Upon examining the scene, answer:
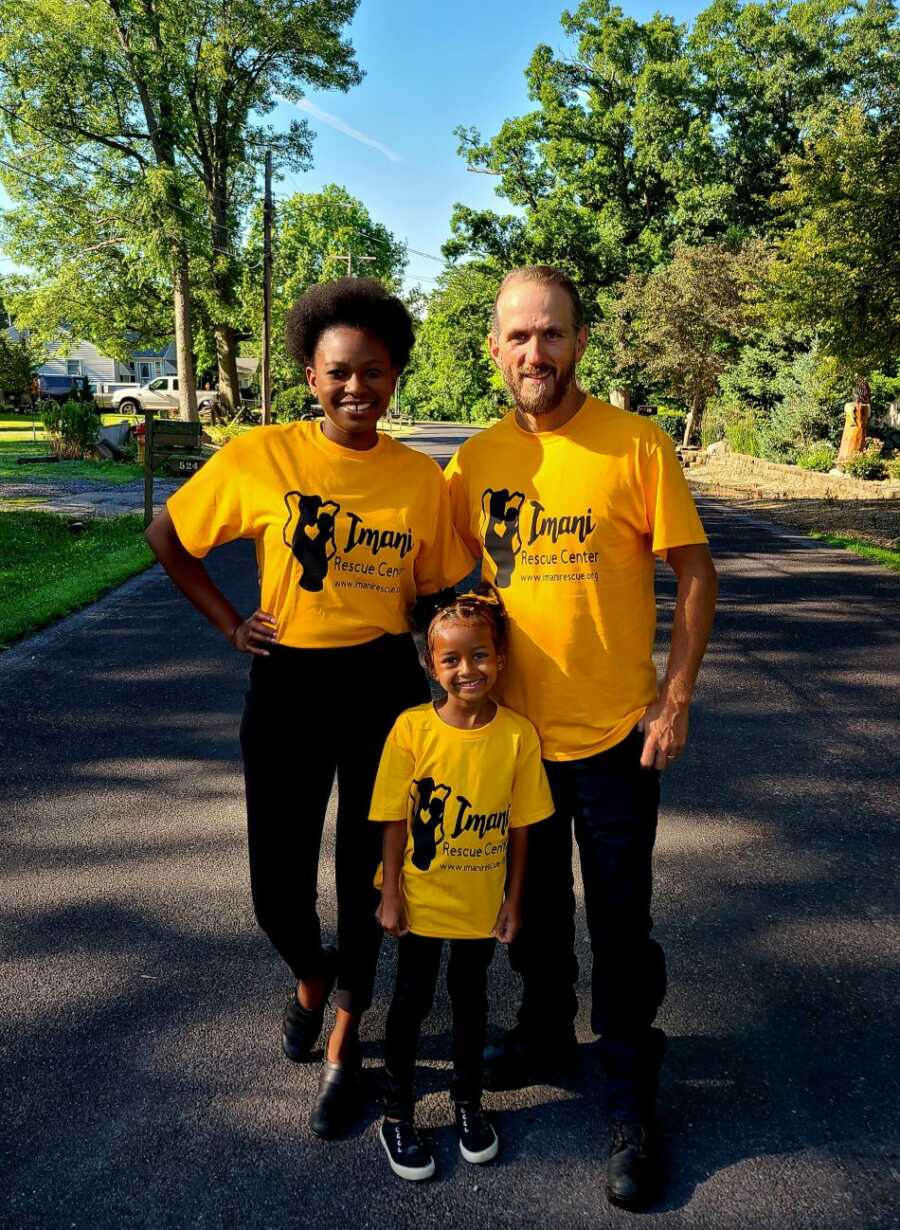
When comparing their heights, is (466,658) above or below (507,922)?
above

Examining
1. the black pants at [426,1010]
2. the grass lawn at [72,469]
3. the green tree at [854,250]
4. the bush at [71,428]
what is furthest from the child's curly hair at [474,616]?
the bush at [71,428]

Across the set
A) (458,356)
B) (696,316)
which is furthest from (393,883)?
(458,356)

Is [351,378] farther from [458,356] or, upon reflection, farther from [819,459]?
[458,356]

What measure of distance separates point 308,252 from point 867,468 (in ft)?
151

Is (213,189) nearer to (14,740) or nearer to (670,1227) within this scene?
(14,740)

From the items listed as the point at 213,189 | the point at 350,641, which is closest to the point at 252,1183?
the point at 350,641

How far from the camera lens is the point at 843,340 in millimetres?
13141

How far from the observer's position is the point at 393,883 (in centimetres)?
235

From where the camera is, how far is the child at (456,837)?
2.30m

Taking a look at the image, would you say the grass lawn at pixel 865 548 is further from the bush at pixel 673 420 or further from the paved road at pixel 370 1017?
the bush at pixel 673 420

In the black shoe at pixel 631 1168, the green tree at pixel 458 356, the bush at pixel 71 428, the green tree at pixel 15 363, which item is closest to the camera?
the black shoe at pixel 631 1168

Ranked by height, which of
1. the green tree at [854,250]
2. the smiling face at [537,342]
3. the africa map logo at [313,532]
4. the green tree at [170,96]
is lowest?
the africa map logo at [313,532]

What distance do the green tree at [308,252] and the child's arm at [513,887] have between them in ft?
83.7

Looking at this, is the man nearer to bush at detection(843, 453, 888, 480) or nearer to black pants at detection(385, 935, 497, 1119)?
black pants at detection(385, 935, 497, 1119)
